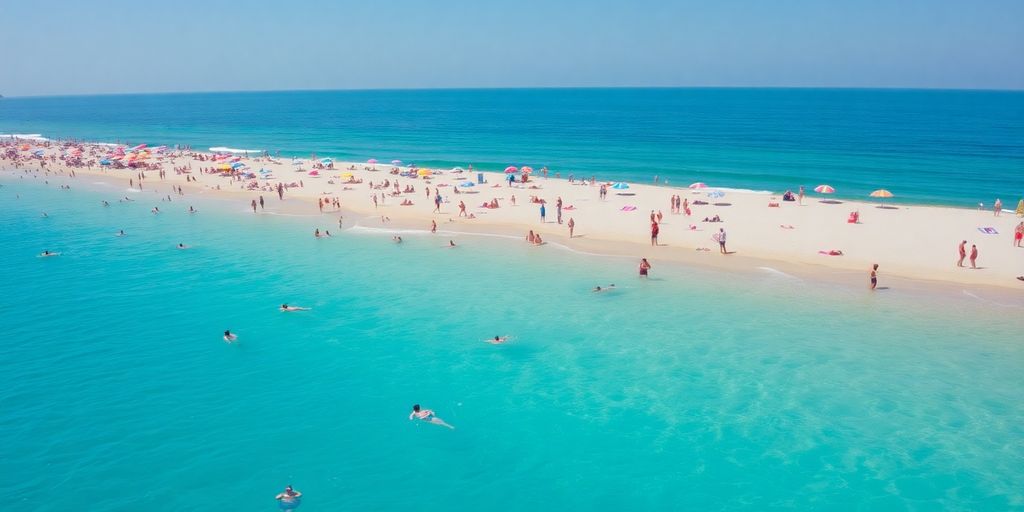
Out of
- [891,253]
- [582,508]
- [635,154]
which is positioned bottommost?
[582,508]

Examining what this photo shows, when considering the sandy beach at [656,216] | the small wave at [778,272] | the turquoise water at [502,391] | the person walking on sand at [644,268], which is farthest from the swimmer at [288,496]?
the small wave at [778,272]

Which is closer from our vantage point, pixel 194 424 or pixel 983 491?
pixel 983 491

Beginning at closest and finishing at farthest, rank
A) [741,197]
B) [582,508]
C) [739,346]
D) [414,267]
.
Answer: [582,508] → [739,346] → [414,267] → [741,197]

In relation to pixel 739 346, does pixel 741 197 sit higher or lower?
higher

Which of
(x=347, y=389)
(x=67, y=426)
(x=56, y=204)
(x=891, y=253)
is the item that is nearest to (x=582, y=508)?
(x=347, y=389)

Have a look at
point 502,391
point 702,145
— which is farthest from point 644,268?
point 702,145

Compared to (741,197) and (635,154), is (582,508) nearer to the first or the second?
(741,197)

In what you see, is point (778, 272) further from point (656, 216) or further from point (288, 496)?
point (288, 496)

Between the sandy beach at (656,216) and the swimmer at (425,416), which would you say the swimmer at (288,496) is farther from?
the sandy beach at (656,216)

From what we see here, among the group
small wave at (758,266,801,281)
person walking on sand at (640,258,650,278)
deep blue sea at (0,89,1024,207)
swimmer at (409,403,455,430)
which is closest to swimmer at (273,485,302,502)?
swimmer at (409,403,455,430)
